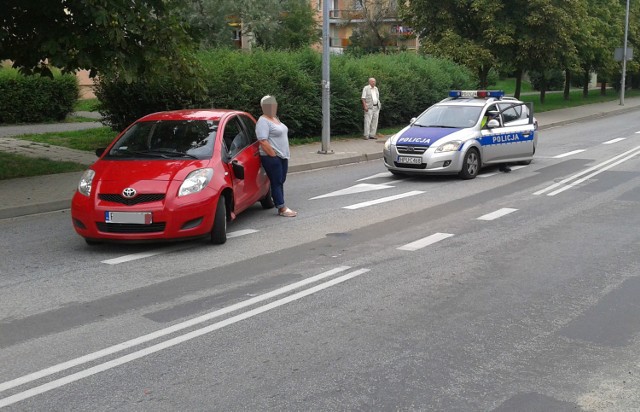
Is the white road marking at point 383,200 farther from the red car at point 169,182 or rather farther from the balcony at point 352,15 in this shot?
the balcony at point 352,15

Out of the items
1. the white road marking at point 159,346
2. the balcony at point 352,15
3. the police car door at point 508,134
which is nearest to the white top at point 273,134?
the white road marking at point 159,346

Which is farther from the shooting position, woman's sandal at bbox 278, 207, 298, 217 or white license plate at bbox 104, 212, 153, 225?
woman's sandal at bbox 278, 207, 298, 217

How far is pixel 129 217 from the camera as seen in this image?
8141 mm

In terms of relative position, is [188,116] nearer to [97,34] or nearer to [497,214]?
[97,34]

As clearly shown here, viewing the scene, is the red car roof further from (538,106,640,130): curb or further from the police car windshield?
(538,106,640,130): curb

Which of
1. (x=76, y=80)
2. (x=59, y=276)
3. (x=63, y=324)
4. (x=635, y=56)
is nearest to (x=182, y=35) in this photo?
(x=59, y=276)

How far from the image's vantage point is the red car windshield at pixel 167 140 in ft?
30.3

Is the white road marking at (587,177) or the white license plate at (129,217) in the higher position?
the white license plate at (129,217)

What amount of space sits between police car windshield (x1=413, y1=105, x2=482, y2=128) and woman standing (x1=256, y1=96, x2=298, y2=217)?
5.69 m

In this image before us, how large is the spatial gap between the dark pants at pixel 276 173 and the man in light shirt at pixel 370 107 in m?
12.1

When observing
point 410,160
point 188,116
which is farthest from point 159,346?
point 410,160

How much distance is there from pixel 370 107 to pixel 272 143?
498 inches

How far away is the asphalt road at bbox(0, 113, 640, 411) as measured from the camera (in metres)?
4.61

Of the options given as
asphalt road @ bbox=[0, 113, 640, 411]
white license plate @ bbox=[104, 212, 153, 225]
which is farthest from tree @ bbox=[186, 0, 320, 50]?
white license plate @ bbox=[104, 212, 153, 225]
